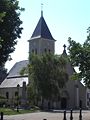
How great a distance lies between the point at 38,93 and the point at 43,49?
26190mm

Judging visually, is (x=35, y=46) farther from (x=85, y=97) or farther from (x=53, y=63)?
(x=53, y=63)

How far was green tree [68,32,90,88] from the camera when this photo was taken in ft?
100

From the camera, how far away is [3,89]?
104 m

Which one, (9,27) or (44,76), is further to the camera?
(44,76)

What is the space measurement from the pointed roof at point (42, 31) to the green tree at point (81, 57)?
63384mm

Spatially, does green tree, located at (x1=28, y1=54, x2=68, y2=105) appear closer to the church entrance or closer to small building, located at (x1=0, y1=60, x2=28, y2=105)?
small building, located at (x1=0, y1=60, x2=28, y2=105)

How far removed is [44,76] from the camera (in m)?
71.1

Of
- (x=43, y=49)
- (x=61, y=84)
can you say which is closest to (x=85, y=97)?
(x=43, y=49)

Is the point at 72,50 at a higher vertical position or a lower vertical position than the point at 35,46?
lower

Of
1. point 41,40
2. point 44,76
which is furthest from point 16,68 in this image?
point 44,76

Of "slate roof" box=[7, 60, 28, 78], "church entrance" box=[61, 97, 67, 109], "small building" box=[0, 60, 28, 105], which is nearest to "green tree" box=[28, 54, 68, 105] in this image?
"small building" box=[0, 60, 28, 105]

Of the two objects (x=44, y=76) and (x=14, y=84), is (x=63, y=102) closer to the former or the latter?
(x=14, y=84)

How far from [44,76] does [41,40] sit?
82.3 feet

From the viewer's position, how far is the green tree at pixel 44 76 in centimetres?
7069
